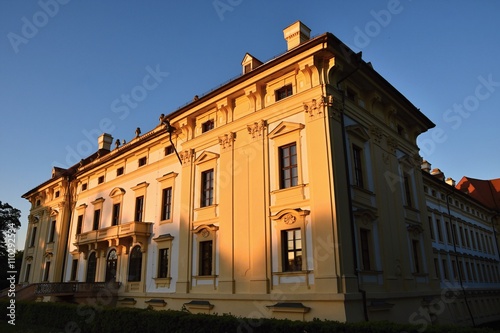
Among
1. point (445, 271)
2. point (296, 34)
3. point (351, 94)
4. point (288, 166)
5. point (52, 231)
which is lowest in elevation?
point (445, 271)

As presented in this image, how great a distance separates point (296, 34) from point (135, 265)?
16.3 meters

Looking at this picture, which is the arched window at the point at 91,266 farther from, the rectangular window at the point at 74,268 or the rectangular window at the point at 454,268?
the rectangular window at the point at 454,268

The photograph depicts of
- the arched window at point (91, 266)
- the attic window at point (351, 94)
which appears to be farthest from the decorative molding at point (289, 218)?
the arched window at point (91, 266)

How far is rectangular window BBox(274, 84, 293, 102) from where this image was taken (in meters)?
16.8

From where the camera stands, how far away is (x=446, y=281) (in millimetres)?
31016

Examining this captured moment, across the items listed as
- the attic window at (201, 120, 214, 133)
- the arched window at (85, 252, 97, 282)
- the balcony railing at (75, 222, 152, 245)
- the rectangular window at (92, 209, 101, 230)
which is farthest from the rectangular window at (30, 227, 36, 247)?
the attic window at (201, 120, 214, 133)

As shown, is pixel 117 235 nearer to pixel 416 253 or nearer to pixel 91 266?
pixel 91 266

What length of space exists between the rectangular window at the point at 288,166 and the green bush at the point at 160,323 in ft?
19.8

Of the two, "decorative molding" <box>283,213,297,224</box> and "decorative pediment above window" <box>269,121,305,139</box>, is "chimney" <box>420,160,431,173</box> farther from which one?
"decorative molding" <box>283,213,297,224</box>

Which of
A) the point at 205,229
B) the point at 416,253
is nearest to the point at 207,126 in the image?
the point at 205,229

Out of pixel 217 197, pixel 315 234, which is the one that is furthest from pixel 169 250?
pixel 315 234

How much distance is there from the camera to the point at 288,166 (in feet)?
53.0

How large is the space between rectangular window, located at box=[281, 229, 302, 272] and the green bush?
3406 mm

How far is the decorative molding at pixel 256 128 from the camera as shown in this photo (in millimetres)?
17250
